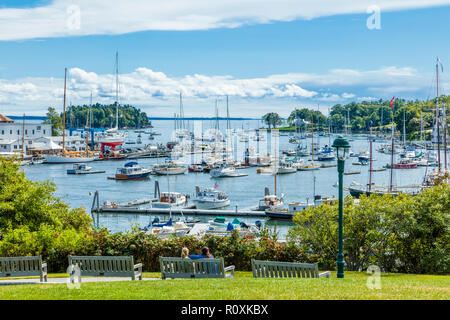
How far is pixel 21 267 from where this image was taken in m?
15.2

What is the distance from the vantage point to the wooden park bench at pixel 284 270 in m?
13.3

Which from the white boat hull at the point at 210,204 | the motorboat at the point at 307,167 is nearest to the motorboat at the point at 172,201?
the white boat hull at the point at 210,204

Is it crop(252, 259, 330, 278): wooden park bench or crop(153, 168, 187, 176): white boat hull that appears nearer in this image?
crop(252, 259, 330, 278): wooden park bench

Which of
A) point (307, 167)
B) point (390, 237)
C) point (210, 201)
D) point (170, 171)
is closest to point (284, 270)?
point (390, 237)

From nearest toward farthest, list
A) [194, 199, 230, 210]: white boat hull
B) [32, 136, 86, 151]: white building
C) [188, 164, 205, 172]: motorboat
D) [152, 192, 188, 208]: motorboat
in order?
[152, 192, 188, 208]: motorboat, [194, 199, 230, 210]: white boat hull, [188, 164, 205, 172]: motorboat, [32, 136, 86, 151]: white building

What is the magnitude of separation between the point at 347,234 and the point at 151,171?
76162 millimetres

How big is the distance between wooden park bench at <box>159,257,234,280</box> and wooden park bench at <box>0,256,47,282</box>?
3.85 m

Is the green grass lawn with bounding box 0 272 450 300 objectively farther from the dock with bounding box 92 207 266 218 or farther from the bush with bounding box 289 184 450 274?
the dock with bounding box 92 207 266 218

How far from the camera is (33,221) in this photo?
2078cm

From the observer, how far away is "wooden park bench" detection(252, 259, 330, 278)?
1329 cm

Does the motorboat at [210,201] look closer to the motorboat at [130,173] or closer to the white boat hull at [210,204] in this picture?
the white boat hull at [210,204]

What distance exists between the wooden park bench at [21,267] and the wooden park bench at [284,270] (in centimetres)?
637

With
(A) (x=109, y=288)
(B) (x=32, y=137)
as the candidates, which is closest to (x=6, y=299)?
(A) (x=109, y=288)

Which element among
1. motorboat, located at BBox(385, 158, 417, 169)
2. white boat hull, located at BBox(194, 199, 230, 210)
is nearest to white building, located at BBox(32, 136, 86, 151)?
white boat hull, located at BBox(194, 199, 230, 210)
